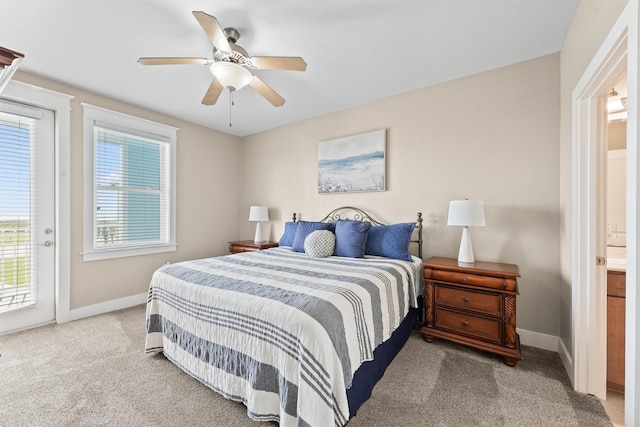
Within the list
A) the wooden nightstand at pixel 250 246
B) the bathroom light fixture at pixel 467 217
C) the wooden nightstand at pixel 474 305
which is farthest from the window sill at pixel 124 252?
the bathroom light fixture at pixel 467 217

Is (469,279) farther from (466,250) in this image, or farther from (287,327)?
(287,327)

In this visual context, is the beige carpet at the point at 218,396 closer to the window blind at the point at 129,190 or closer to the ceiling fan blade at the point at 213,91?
the window blind at the point at 129,190

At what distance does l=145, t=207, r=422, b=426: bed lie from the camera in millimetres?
1332

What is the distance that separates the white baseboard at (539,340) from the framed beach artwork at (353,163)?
2033 mm

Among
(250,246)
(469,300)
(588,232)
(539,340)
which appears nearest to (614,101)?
(588,232)

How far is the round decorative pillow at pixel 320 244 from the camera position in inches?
113

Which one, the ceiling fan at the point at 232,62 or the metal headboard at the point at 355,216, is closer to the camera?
the ceiling fan at the point at 232,62

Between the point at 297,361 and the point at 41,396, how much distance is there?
189 cm

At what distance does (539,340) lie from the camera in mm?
2449

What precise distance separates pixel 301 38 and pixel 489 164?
2165 millimetres

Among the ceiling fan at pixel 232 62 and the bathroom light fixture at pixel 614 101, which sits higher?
the ceiling fan at pixel 232 62

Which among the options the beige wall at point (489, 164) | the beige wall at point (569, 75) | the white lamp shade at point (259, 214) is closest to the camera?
the beige wall at point (569, 75)

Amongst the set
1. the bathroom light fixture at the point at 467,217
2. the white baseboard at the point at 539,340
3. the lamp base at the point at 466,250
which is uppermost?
the bathroom light fixture at the point at 467,217

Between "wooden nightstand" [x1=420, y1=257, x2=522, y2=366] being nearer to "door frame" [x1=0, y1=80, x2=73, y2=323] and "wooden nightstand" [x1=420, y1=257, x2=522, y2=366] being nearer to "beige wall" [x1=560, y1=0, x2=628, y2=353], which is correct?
"beige wall" [x1=560, y1=0, x2=628, y2=353]
